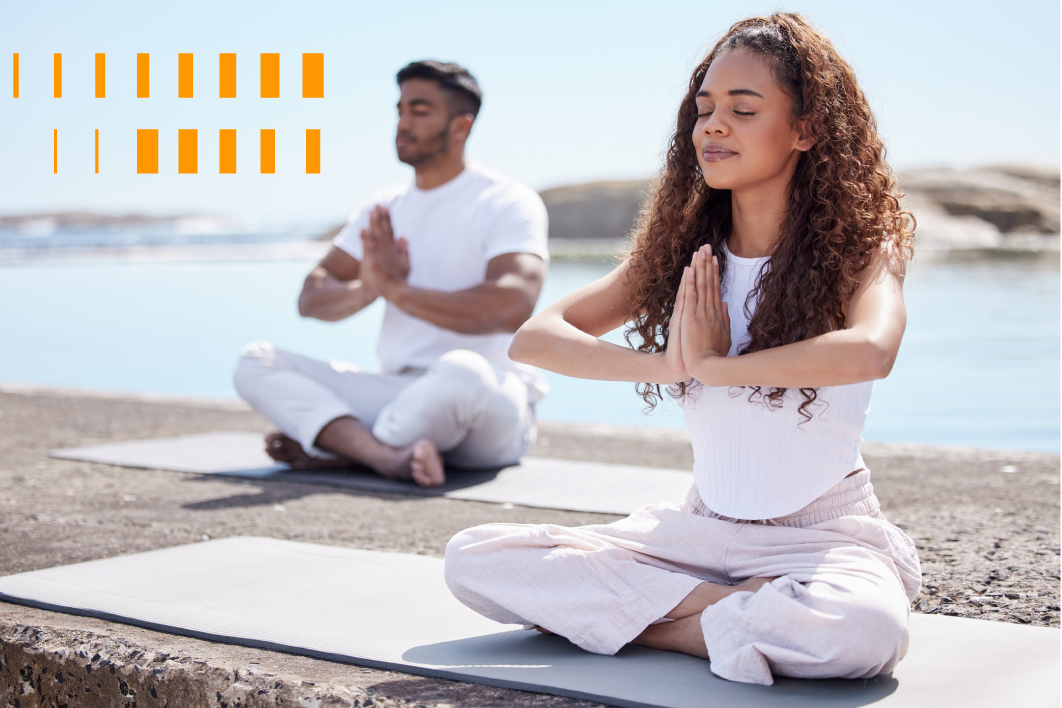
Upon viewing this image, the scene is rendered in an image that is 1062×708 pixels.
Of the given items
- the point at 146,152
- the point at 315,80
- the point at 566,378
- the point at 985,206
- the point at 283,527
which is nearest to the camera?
the point at 283,527

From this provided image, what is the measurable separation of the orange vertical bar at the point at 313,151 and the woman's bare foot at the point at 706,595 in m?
2.05

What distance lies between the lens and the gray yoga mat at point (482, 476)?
3064 mm

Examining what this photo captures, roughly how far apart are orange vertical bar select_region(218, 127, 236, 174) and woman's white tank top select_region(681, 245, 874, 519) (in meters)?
2.25

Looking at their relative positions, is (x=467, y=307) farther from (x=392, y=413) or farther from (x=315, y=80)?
(x=315, y=80)

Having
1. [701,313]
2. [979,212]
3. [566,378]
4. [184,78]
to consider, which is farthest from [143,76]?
[979,212]

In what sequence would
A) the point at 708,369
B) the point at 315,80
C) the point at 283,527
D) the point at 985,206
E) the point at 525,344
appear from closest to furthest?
the point at 708,369
the point at 525,344
the point at 283,527
the point at 315,80
the point at 985,206

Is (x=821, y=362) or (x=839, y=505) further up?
(x=821, y=362)

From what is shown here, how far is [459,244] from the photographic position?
3637 millimetres

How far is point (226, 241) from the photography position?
118ft

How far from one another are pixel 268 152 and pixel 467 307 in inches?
31.3

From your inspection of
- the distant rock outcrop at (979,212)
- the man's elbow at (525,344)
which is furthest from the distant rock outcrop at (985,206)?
the man's elbow at (525,344)

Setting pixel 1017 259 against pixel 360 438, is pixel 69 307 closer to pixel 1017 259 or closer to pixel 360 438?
pixel 360 438

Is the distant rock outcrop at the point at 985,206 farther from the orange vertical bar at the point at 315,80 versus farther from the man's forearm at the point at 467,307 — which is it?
the man's forearm at the point at 467,307

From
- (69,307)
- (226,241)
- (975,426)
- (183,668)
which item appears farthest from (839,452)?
(226,241)
